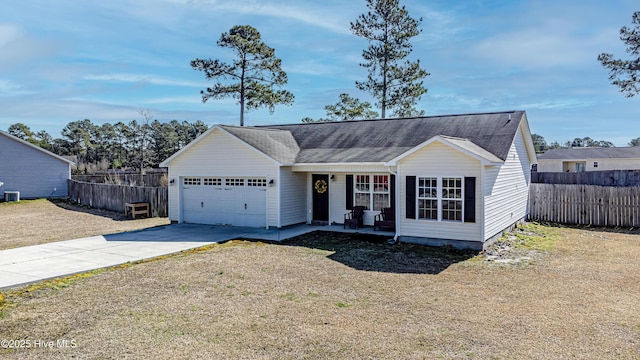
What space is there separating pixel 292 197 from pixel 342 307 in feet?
29.1

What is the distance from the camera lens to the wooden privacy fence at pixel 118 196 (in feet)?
66.0

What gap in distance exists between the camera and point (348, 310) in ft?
22.4

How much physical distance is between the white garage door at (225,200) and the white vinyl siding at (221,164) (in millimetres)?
240

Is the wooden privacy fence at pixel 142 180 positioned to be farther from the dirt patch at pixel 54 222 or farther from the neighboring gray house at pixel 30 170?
the dirt patch at pixel 54 222

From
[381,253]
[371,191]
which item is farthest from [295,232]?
[381,253]

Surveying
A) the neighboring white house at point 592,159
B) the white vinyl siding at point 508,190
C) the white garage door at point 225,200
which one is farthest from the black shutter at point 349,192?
the neighboring white house at point 592,159

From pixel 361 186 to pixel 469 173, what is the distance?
4.64 metres

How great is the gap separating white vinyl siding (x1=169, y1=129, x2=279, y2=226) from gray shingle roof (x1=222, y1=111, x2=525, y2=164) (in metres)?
0.38

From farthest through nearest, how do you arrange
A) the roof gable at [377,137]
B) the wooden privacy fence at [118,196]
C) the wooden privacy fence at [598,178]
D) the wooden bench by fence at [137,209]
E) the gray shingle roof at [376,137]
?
1. the wooden privacy fence at [598,178]
2. the wooden privacy fence at [118,196]
3. the wooden bench by fence at [137,209]
4. the gray shingle roof at [376,137]
5. the roof gable at [377,137]

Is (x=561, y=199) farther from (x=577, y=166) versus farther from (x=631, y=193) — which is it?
(x=577, y=166)

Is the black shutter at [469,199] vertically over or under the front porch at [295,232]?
over

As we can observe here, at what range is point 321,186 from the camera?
16.1 meters

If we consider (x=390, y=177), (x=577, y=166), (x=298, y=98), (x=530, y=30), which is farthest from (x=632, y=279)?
(x=577, y=166)

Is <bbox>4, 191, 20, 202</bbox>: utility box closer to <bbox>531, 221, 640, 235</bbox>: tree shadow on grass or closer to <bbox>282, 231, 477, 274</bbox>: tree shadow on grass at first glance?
<bbox>282, 231, 477, 274</bbox>: tree shadow on grass
